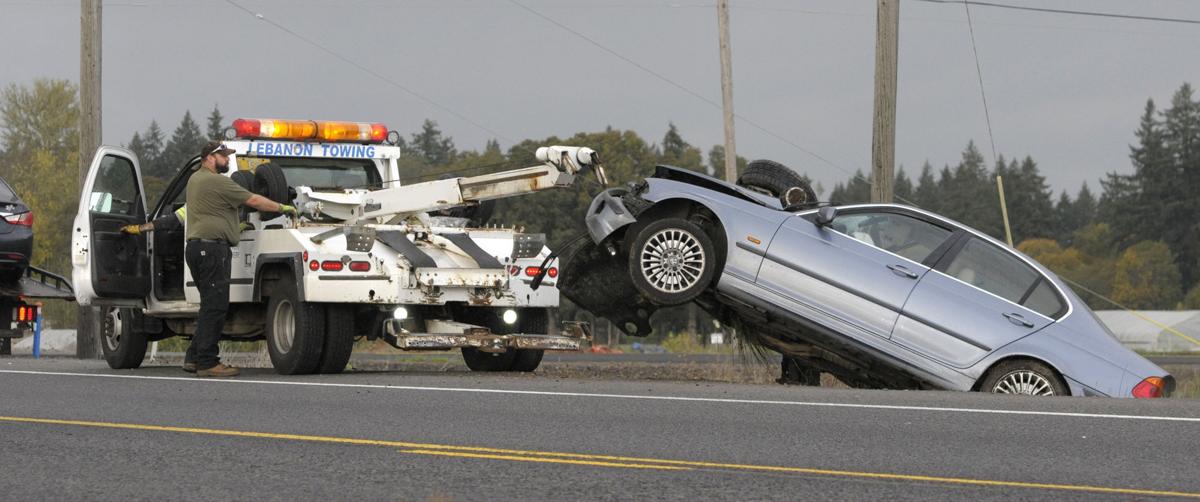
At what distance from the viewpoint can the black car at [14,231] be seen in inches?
695

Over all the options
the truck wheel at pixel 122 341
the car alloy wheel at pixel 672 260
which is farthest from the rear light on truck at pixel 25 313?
the car alloy wheel at pixel 672 260

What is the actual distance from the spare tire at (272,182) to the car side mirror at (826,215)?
4665 millimetres

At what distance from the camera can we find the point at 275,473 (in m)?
6.84

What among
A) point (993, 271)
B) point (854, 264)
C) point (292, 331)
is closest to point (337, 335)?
point (292, 331)

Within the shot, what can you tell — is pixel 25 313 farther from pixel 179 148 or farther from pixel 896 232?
pixel 179 148

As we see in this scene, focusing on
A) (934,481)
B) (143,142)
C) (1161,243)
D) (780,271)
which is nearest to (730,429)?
(934,481)

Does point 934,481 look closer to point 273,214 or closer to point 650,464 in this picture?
point 650,464

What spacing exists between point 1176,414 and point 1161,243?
95091mm

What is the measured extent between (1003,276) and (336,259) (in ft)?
17.1

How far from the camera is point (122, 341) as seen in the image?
50.6 feet

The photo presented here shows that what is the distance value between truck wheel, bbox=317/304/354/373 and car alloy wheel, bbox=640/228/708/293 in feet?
8.73

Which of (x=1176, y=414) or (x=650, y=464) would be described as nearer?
(x=650, y=464)

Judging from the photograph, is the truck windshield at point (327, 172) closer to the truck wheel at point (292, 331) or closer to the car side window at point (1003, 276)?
the truck wheel at point (292, 331)

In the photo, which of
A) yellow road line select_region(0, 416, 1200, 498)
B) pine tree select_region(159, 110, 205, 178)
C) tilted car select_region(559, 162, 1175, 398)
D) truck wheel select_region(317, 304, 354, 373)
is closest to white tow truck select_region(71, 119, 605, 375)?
truck wheel select_region(317, 304, 354, 373)
